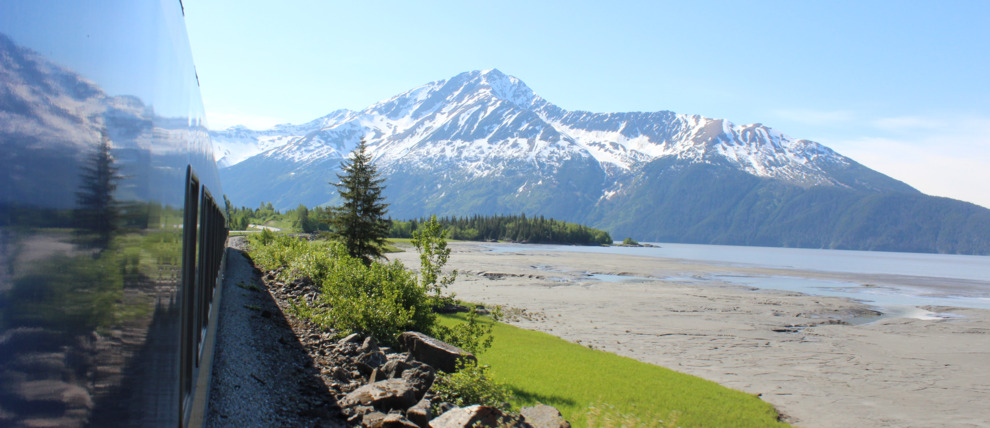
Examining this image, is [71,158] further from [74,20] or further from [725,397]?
[725,397]

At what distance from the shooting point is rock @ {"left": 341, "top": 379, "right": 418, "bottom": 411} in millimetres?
8078

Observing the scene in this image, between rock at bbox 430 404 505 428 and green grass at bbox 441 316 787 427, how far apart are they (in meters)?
1.42

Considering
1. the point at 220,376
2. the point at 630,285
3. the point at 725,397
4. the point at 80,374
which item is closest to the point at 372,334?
the point at 220,376

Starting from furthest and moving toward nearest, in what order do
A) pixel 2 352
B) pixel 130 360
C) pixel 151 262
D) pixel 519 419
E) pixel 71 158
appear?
pixel 519 419 < pixel 151 262 < pixel 130 360 < pixel 71 158 < pixel 2 352

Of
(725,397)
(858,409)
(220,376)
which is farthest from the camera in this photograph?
(858,409)

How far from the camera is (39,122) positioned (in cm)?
136

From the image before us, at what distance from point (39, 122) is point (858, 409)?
14.8 m

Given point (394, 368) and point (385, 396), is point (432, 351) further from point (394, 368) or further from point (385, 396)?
point (385, 396)

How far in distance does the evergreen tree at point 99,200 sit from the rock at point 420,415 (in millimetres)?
6097

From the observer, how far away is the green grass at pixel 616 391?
9.46 metres

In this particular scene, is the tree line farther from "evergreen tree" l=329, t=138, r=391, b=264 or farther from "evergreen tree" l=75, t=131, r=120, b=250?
"evergreen tree" l=75, t=131, r=120, b=250

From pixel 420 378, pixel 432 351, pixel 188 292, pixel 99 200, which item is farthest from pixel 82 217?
pixel 432 351

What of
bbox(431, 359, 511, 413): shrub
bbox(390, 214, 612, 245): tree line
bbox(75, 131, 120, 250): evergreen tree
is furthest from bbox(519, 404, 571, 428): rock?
bbox(390, 214, 612, 245): tree line

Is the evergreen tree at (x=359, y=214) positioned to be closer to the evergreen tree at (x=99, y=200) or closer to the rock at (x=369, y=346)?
the rock at (x=369, y=346)
